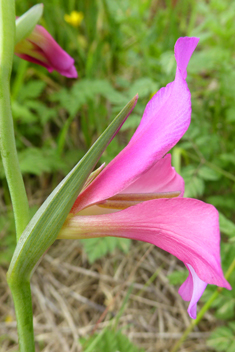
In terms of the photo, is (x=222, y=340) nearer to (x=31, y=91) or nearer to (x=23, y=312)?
(x=23, y=312)

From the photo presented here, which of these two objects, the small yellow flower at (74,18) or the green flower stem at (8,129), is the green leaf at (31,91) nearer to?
the small yellow flower at (74,18)

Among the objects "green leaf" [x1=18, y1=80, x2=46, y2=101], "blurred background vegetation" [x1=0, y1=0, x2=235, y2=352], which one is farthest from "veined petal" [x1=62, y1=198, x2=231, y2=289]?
"green leaf" [x1=18, y1=80, x2=46, y2=101]

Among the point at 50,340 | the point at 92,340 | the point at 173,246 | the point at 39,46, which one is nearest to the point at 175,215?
the point at 173,246

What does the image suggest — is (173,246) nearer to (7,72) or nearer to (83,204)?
(83,204)

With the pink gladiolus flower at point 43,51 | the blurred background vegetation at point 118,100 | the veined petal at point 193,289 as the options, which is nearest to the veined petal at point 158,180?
the veined petal at point 193,289

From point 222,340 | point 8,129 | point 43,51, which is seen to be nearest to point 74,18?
point 43,51

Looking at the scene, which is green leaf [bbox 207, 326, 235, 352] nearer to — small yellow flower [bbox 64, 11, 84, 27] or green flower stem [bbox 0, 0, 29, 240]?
green flower stem [bbox 0, 0, 29, 240]

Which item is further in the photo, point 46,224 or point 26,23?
point 26,23
